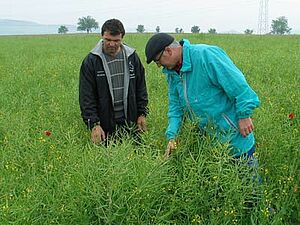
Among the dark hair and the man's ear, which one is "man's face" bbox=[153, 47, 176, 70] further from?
the dark hair

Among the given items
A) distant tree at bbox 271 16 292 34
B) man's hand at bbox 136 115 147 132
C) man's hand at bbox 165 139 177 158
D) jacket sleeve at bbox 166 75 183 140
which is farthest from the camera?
distant tree at bbox 271 16 292 34

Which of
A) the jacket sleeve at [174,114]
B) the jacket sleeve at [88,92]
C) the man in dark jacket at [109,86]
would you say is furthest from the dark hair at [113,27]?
the jacket sleeve at [174,114]

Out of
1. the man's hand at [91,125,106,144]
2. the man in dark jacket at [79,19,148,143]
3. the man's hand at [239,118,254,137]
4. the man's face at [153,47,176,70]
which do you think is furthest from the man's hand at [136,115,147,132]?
the man's hand at [239,118,254,137]

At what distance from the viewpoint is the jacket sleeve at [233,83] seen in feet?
9.21

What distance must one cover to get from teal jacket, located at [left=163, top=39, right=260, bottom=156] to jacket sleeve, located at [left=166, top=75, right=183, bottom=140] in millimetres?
92

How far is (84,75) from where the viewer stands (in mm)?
4082

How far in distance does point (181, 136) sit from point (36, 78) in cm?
684

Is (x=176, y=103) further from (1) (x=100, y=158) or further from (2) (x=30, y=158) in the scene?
(2) (x=30, y=158)

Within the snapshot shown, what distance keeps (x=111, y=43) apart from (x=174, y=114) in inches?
41.4

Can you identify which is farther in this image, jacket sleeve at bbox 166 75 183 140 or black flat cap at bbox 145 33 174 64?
jacket sleeve at bbox 166 75 183 140

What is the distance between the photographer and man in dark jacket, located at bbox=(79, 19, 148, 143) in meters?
4.03

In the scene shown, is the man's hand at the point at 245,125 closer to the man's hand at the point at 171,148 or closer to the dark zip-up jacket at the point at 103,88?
the man's hand at the point at 171,148

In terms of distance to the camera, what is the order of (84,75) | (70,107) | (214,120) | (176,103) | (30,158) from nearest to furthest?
(214,120), (176,103), (30,158), (84,75), (70,107)

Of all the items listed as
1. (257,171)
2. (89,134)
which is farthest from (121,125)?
(257,171)
